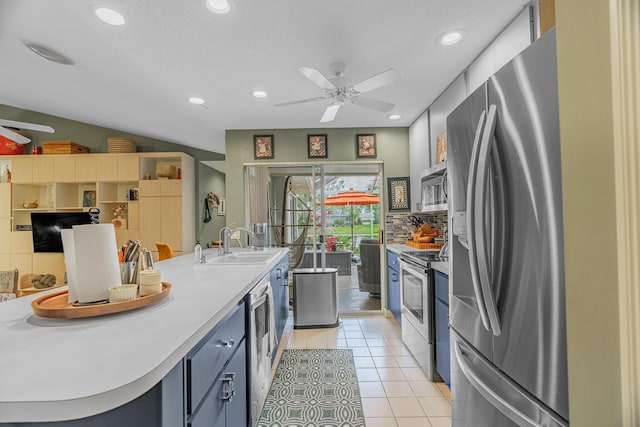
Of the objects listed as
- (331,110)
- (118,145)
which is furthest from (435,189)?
(118,145)

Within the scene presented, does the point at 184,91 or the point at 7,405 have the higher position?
the point at 184,91

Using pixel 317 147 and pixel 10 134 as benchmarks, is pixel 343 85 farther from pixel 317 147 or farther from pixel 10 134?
pixel 10 134

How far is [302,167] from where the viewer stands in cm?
436

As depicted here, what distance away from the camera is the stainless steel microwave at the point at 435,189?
2811mm

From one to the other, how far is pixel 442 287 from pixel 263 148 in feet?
9.90

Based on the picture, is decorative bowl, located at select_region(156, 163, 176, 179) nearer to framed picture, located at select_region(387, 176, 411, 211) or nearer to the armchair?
the armchair

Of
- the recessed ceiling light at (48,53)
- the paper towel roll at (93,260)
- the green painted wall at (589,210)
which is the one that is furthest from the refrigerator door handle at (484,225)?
the recessed ceiling light at (48,53)

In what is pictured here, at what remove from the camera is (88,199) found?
517 cm

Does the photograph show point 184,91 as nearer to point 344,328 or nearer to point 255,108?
point 255,108

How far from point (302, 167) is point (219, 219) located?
2.78m

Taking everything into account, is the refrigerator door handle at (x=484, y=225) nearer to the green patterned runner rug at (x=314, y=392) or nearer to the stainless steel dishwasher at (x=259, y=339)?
the stainless steel dishwasher at (x=259, y=339)

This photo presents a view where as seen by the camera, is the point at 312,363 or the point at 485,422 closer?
the point at 485,422

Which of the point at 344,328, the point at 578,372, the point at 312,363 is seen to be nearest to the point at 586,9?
the point at 578,372

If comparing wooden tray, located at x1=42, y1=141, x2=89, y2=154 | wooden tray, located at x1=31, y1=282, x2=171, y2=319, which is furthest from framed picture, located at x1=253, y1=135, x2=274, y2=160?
wooden tray, located at x1=31, y1=282, x2=171, y2=319
